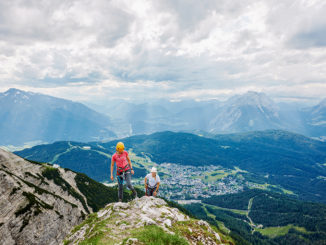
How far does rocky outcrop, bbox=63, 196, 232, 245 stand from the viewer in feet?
44.2

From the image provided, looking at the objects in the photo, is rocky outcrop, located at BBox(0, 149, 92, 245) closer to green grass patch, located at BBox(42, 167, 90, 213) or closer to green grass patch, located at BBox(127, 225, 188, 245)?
green grass patch, located at BBox(42, 167, 90, 213)

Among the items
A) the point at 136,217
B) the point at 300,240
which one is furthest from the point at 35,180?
the point at 300,240

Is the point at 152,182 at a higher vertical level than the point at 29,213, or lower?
higher

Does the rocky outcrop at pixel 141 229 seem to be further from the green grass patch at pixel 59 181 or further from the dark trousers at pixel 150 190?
the green grass patch at pixel 59 181

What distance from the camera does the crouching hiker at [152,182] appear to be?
26.4 m

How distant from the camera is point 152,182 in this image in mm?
27438

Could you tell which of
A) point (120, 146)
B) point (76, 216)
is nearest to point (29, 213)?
point (76, 216)

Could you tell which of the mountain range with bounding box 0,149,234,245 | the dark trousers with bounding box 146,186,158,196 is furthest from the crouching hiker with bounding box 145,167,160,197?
the mountain range with bounding box 0,149,234,245

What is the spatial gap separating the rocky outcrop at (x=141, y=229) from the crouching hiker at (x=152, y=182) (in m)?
2.31

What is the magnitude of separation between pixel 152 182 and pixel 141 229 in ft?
37.8

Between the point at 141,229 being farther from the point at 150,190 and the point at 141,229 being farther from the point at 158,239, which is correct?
the point at 150,190

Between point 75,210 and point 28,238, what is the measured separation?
22079mm

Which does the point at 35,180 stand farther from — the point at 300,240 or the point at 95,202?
the point at 300,240

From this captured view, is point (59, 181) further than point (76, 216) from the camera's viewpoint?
Yes
